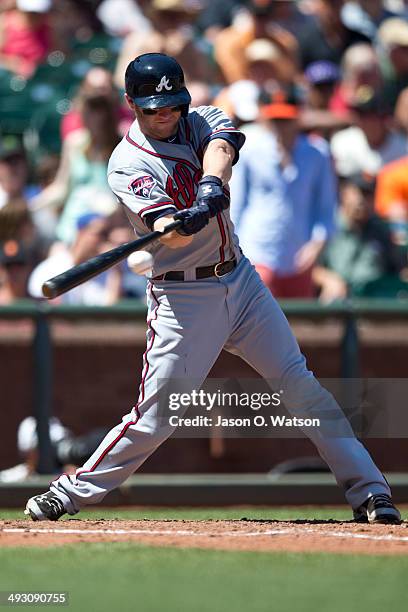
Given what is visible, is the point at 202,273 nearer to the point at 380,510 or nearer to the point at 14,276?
the point at 380,510

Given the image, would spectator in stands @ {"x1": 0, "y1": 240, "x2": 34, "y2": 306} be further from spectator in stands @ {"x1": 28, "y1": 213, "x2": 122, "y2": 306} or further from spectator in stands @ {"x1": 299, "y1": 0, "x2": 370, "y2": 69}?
spectator in stands @ {"x1": 299, "y1": 0, "x2": 370, "y2": 69}

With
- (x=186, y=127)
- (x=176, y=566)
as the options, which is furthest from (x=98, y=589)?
(x=186, y=127)

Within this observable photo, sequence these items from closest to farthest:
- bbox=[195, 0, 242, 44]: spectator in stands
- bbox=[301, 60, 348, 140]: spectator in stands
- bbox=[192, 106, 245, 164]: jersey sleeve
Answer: bbox=[192, 106, 245, 164]: jersey sleeve → bbox=[301, 60, 348, 140]: spectator in stands → bbox=[195, 0, 242, 44]: spectator in stands

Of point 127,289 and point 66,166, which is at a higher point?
point 66,166

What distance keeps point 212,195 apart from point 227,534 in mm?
1375

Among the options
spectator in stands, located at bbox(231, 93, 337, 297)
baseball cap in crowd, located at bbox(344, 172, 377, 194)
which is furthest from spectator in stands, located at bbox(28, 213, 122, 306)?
baseball cap in crowd, located at bbox(344, 172, 377, 194)

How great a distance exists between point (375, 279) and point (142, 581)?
4.88 meters

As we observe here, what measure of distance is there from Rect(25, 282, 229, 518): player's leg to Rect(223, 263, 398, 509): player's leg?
5.4 inches

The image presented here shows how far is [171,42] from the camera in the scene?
33.6 ft

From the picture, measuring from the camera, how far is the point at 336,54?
11.3 m

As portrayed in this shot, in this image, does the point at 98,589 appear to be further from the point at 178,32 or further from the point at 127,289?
the point at 178,32

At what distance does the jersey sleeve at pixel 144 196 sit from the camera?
5.31 metres

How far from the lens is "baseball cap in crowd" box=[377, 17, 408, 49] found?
1130 centimetres

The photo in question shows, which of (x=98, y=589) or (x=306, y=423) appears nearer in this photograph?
(x=98, y=589)
